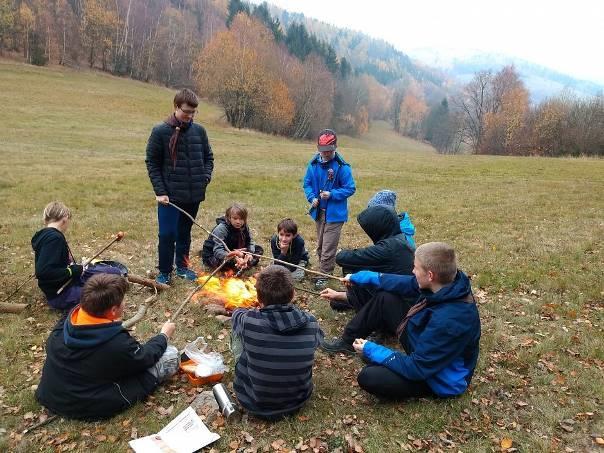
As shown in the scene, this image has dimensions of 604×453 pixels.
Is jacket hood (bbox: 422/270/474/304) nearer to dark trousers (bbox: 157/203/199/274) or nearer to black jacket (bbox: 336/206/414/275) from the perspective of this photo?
black jacket (bbox: 336/206/414/275)

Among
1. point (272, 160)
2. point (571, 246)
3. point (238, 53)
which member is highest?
point (238, 53)

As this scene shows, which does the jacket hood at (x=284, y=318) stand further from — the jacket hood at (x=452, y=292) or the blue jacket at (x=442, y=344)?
the jacket hood at (x=452, y=292)

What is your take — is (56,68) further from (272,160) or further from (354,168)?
(354,168)

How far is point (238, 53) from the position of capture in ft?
151

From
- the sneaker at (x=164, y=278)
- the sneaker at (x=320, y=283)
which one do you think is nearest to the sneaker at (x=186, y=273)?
the sneaker at (x=164, y=278)

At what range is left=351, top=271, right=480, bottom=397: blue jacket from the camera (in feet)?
13.1

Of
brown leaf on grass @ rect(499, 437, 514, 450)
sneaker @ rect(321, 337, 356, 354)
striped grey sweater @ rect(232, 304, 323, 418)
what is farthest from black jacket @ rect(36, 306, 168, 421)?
brown leaf on grass @ rect(499, 437, 514, 450)

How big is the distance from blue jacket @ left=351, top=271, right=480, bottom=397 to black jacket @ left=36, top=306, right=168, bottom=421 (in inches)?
91.0

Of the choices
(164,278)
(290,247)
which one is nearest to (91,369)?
(164,278)

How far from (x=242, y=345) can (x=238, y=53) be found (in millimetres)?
46539

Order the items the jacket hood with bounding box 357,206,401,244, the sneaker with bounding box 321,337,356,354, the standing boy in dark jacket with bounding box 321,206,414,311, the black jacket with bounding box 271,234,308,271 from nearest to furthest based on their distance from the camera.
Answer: the sneaker with bounding box 321,337,356,354 < the standing boy in dark jacket with bounding box 321,206,414,311 < the jacket hood with bounding box 357,206,401,244 < the black jacket with bounding box 271,234,308,271

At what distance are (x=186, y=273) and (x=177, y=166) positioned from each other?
192cm

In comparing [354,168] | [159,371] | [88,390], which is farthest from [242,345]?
[354,168]

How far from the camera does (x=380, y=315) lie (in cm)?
507
